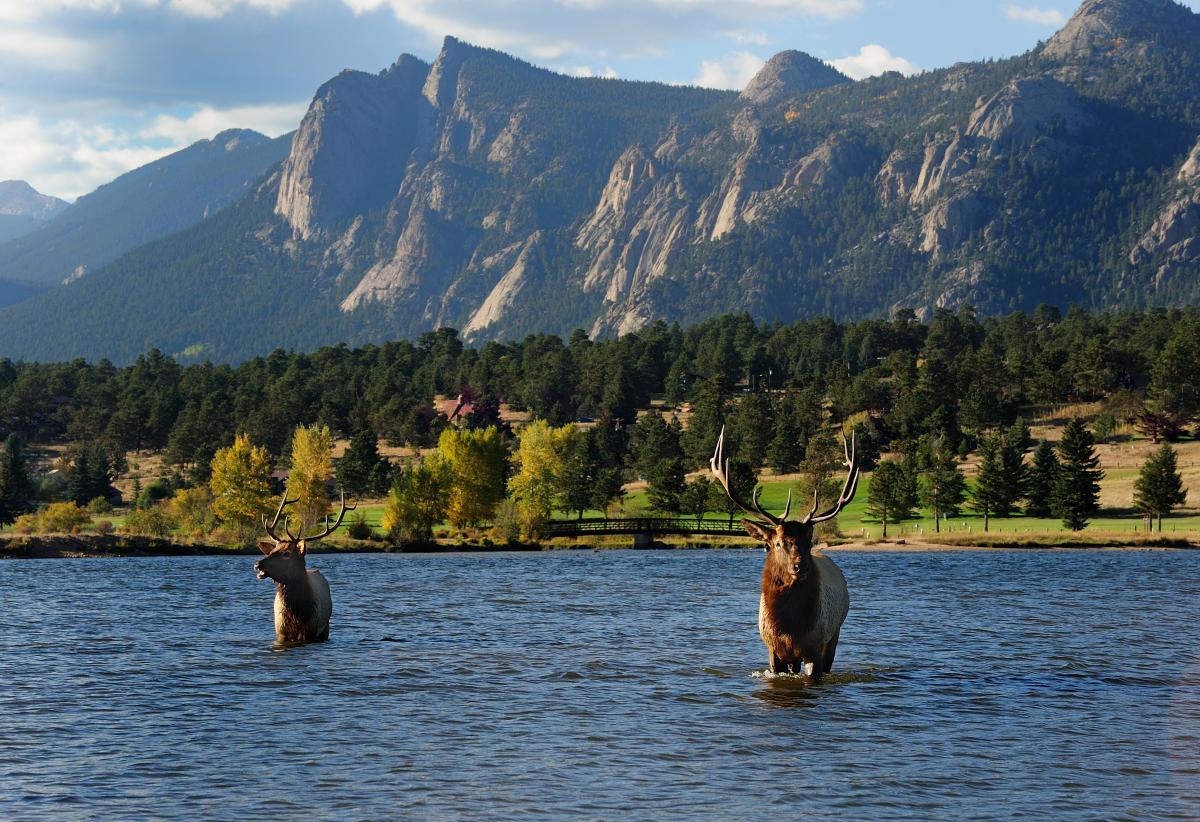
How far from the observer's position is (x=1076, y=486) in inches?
4281

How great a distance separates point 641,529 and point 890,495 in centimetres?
2086

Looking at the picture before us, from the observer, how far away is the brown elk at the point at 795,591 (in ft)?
83.0

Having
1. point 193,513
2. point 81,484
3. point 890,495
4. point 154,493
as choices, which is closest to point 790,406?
point 890,495

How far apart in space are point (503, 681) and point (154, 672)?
847cm

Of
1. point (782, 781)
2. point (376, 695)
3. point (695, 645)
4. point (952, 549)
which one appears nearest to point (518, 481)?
point (952, 549)

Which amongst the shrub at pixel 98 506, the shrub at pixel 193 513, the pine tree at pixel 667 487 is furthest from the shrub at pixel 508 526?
the shrub at pixel 98 506

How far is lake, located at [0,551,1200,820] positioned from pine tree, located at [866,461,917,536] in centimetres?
6295

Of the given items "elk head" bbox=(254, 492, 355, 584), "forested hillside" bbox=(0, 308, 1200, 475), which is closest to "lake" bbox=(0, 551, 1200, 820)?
"elk head" bbox=(254, 492, 355, 584)

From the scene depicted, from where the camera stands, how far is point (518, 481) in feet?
386

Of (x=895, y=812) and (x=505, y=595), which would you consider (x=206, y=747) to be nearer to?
(x=895, y=812)

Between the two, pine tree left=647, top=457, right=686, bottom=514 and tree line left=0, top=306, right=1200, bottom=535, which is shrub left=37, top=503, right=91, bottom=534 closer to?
tree line left=0, top=306, right=1200, bottom=535

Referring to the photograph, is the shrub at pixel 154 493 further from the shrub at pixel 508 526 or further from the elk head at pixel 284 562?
the elk head at pixel 284 562

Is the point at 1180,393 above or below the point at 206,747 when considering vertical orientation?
above

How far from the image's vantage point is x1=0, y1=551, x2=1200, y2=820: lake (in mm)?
19219
